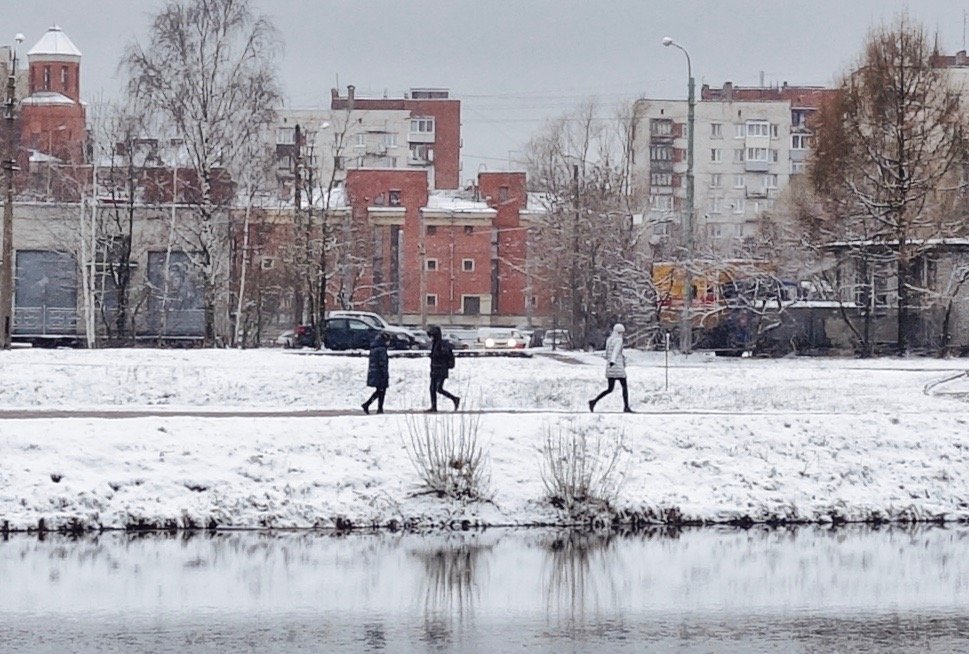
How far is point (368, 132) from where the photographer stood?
134 m

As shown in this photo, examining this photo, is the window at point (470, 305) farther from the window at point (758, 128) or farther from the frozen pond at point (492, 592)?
the frozen pond at point (492, 592)

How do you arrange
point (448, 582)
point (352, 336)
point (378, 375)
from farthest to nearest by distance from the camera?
point (352, 336), point (378, 375), point (448, 582)

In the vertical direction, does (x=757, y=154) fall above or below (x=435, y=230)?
above

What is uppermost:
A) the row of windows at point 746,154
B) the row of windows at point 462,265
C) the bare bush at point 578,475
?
the row of windows at point 746,154

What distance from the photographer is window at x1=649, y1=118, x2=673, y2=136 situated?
127 meters

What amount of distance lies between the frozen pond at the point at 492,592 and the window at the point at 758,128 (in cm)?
10964

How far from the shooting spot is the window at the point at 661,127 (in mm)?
126562

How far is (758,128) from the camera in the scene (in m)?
131

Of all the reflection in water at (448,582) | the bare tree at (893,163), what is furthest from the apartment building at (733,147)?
the reflection in water at (448,582)

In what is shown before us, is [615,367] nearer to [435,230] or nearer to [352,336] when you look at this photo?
[352,336]

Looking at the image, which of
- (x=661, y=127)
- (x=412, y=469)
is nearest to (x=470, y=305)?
(x=661, y=127)

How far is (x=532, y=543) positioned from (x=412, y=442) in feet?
9.62

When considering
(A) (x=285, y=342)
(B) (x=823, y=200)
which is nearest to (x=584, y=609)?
(B) (x=823, y=200)

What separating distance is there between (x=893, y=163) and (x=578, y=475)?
108 feet
